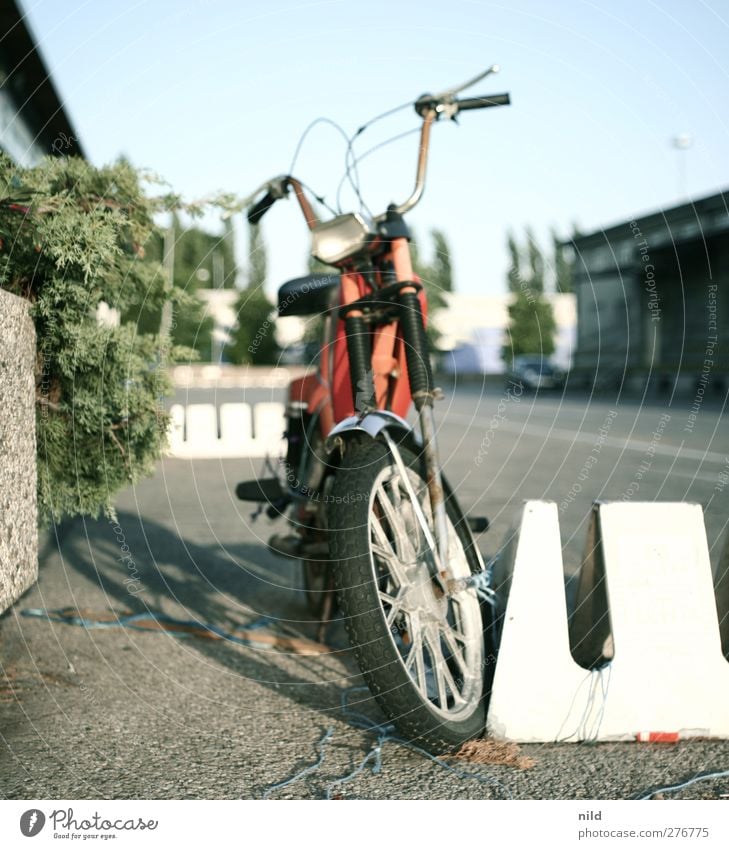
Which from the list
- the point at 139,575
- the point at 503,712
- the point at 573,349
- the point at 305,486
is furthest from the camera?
the point at 573,349

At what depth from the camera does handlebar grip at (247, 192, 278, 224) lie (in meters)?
4.10

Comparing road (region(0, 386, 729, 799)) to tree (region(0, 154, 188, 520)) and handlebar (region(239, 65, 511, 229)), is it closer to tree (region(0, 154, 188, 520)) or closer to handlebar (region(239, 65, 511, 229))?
tree (region(0, 154, 188, 520))

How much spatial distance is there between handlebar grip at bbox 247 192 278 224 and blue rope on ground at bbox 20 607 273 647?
181cm

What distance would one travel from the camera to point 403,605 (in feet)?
9.37

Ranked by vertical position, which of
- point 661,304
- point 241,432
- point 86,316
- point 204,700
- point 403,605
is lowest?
point 204,700

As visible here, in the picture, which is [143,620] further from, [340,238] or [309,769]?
[340,238]

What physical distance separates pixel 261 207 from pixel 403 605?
2.04 meters

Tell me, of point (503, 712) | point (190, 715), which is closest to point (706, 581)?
point (503, 712)

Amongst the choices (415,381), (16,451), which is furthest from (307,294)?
(16,451)

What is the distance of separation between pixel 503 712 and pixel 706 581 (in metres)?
0.74

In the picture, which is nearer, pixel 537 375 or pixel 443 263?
pixel 443 263

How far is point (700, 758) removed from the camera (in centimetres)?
266

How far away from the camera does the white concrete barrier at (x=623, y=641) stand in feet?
9.12
